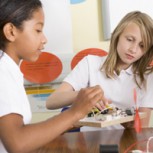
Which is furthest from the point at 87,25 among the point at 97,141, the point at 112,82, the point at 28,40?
the point at 28,40

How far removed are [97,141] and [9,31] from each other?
0.47 meters

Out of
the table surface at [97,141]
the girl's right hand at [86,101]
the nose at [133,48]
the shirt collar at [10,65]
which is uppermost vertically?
the shirt collar at [10,65]

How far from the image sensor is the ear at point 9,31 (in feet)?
2.49

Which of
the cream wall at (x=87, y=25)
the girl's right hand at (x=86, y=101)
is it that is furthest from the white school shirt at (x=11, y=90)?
the cream wall at (x=87, y=25)

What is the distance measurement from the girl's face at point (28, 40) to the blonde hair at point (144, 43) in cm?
72

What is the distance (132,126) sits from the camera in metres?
1.20

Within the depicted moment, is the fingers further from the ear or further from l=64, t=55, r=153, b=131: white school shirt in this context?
l=64, t=55, r=153, b=131: white school shirt

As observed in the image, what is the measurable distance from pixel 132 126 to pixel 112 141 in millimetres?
217

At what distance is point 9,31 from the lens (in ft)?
2.49

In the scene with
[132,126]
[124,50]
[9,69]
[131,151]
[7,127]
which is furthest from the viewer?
[124,50]

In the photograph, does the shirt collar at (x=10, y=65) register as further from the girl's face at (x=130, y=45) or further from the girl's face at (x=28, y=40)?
the girl's face at (x=130, y=45)

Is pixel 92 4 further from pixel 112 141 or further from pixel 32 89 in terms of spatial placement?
pixel 112 141

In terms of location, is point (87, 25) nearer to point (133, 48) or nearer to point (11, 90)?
point (133, 48)

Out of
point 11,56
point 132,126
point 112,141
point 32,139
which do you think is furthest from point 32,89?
point 32,139
